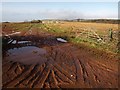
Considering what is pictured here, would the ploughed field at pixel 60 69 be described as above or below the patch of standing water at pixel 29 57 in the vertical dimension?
below

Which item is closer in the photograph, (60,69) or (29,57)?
(60,69)

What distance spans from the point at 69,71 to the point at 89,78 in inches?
44.3

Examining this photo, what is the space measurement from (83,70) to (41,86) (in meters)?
2.90

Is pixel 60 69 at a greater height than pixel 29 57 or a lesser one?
lesser

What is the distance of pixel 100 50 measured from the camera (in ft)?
44.7

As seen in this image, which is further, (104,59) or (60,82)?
(104,59)

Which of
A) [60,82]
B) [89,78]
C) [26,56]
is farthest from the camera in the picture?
[26,56]

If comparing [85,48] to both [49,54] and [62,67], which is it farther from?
[62,67]

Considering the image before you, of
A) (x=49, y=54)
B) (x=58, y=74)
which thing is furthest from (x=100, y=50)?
(x=58, y=74)

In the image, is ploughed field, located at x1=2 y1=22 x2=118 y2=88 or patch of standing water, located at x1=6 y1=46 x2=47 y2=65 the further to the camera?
patch of standing water, located at x1=6 y1=46 x2=47 y2=65

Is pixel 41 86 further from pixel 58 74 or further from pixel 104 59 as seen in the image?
pixel 104 59

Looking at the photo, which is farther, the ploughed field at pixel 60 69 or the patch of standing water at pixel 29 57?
the patch of standing water at pixel 29 57

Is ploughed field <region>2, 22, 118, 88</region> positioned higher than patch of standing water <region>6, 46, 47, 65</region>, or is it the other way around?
patch of standing water <region>6, 46, 47, 65</region>

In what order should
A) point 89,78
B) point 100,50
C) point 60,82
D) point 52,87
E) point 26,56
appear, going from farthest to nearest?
point 100,50, point 26,56, point 89,78, point 60,82, point 52,87
